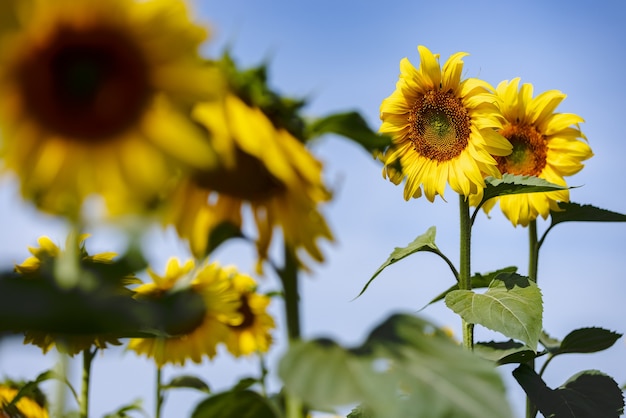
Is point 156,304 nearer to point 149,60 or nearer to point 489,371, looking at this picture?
point 149,60

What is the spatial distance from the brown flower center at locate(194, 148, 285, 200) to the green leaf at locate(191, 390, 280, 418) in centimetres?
26

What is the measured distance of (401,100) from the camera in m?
2.53

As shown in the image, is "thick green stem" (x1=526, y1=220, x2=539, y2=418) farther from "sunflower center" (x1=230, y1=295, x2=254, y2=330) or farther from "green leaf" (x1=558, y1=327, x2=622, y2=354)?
"sunflower center" (x1=230, y1=295, x2=254, y2=330)

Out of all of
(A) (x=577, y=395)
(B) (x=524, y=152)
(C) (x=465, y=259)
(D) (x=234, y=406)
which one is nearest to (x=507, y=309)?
(C) (x=465, y=259)

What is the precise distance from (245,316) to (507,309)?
1.30m

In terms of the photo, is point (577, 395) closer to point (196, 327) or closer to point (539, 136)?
point (539, 136)

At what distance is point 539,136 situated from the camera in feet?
9.41

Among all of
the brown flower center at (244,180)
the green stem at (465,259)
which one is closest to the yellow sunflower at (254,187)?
the brown flower center at (244,180)

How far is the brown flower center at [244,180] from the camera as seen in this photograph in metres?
0.99

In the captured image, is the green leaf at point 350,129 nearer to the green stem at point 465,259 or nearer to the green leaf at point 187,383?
the green stem at point 465,259

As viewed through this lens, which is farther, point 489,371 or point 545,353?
point 545,353

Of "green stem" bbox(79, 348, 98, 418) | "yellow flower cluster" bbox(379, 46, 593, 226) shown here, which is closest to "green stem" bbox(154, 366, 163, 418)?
"green stem" bbox(79, 348, 98, 418)

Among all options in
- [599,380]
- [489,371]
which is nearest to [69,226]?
[489,371]

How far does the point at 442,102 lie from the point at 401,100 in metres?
0.13
